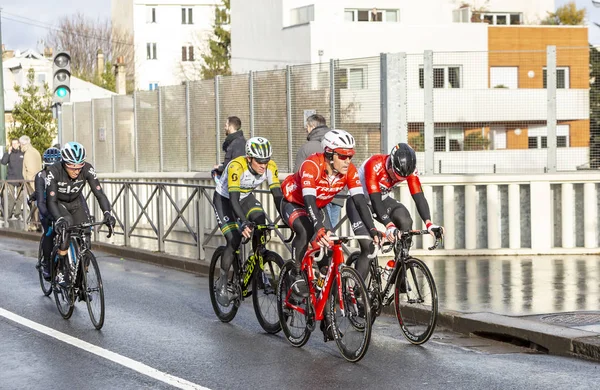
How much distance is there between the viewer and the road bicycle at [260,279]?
32.9 feet

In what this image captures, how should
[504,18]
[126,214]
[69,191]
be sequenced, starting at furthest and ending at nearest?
[504,18] < [126,214] < [69,191]

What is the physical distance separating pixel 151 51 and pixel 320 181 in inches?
3097

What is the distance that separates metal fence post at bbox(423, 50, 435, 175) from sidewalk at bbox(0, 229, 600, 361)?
1.42 m

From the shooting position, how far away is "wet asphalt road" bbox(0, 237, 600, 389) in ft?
25.9

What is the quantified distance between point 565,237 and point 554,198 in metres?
0.59

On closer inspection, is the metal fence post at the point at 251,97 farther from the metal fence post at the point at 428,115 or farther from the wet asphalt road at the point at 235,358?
the wet asphalt road at the point at 235,358

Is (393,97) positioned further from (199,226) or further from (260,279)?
(260,279)

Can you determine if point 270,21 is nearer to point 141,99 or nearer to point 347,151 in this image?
point 141,99

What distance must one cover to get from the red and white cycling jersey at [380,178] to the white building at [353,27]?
3022 cm

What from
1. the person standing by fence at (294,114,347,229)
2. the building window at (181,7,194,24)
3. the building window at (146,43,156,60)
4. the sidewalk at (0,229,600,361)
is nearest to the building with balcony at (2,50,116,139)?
the building window at (146,43,156,60)

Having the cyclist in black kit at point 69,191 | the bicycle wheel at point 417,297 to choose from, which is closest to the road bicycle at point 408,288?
the bicycle wheel at point 417,297

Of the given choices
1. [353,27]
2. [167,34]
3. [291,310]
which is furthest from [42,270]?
[167,34]

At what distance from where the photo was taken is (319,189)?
30.5 ft

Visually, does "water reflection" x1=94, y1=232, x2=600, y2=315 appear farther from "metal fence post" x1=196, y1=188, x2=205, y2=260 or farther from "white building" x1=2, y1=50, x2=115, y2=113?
"white building" x1=2, y1=50, x2=115, y2=113
